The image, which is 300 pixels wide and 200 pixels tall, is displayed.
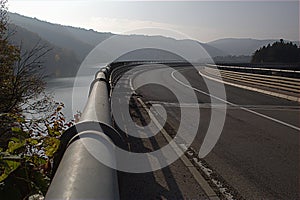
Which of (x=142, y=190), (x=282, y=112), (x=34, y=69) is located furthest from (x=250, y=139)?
(x=34, y=69)

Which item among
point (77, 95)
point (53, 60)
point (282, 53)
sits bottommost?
point (77, 95)

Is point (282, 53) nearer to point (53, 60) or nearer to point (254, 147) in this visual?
point (53, 60)

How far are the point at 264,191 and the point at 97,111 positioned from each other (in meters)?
2.79

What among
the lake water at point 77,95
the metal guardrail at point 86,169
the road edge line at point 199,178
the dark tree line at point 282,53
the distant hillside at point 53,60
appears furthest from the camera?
the dark tree line at point 282,53

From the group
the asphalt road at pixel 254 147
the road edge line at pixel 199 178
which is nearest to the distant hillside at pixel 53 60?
the asphalt road at pixel 254 147

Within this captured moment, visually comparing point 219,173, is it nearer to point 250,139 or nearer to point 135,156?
point 135,156

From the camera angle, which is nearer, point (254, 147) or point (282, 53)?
point (254, 147)

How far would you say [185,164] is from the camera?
5.48 m

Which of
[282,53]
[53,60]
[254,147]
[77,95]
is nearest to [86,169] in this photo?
[254,147]

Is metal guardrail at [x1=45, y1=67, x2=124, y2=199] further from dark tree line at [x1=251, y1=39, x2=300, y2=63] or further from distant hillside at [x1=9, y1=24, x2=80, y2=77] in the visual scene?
dark tree line at [x1=251, y1=39, x2=300, y2=63]

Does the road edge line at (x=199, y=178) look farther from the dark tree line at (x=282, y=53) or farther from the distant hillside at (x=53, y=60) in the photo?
the dark tree line at (x=282, y=53)

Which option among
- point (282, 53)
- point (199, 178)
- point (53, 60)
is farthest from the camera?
point (282, 53)

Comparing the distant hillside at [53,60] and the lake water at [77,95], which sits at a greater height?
the distant hillside at [53,60]

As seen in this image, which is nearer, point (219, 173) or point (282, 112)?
point (219, 173)
